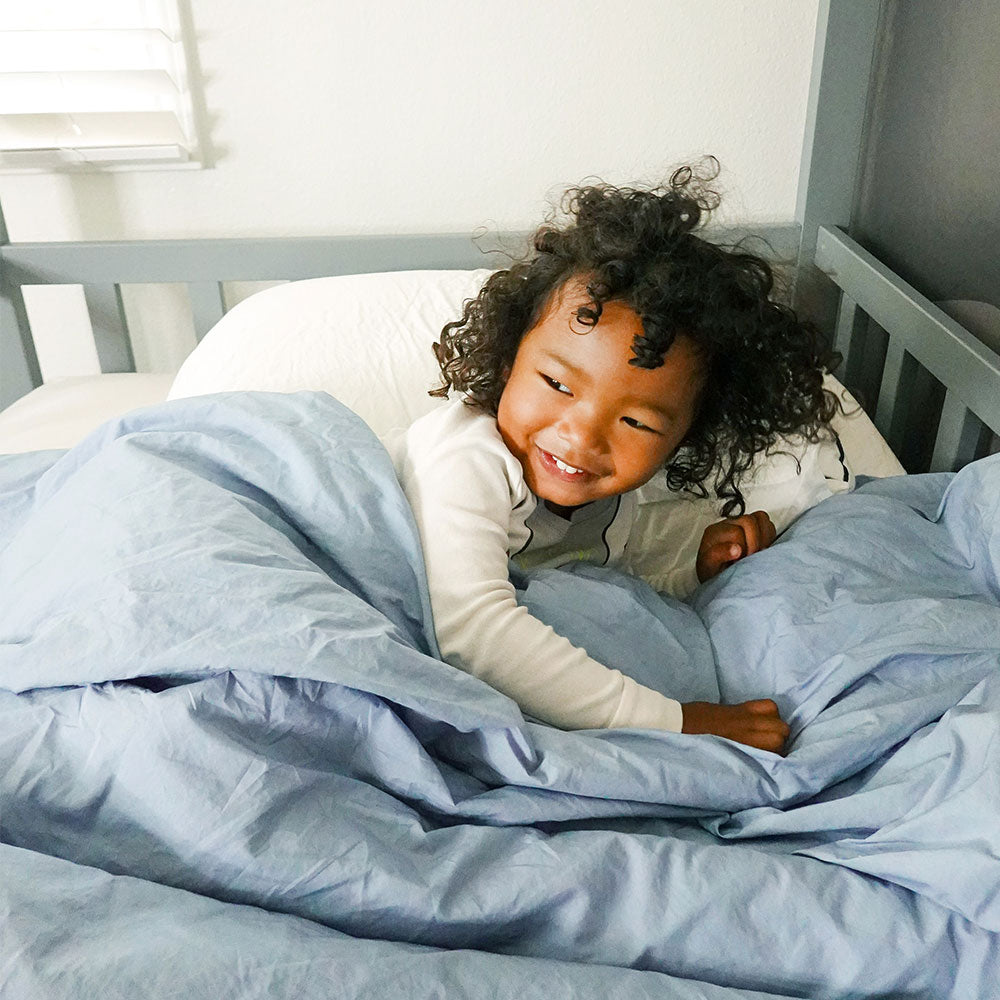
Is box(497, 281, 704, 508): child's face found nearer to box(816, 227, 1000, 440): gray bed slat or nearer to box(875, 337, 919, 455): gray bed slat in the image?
box(816, 227, 1000, 440): gray bed slat

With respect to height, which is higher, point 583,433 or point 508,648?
point 583,433

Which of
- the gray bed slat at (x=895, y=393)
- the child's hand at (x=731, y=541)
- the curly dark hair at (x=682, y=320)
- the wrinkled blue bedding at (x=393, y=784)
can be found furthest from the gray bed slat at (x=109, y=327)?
the gray bed slat at (x=895, y=393)

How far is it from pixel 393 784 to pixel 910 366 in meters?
0.90

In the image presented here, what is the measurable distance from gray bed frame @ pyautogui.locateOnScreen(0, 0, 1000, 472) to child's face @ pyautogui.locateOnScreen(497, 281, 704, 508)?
46 cm

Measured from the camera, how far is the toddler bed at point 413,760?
554mm

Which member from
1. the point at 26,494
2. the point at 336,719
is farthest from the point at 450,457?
the point at 26,494

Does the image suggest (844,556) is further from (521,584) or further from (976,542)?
(521,584)

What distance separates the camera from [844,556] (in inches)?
36.5

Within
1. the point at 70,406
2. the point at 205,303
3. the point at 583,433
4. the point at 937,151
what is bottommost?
the point at 70,406

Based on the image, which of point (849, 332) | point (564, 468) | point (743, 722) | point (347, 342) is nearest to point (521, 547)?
point (564, 468)

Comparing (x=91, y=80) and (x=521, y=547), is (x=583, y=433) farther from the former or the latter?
(x=91, y=80)

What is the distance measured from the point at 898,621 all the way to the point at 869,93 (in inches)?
38.2

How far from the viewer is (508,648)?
813mm

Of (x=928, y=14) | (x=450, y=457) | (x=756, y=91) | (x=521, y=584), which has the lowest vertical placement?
(x=521, y=584)
